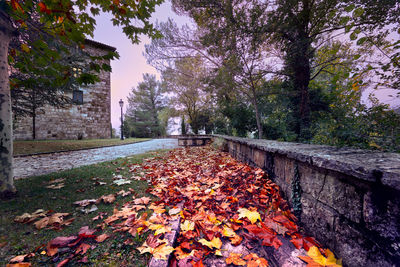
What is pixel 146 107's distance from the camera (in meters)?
30.1

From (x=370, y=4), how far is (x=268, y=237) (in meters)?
6.03

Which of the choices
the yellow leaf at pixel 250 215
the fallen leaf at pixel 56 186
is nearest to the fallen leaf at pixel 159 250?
the yellow leaf at pixel 250 215

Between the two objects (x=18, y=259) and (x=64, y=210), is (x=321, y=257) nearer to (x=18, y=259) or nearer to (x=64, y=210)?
(x=18, y=259)

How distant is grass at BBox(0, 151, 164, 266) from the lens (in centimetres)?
114

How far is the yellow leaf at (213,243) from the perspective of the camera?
1210 mm

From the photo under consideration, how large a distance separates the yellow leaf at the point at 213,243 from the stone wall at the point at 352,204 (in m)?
0.79

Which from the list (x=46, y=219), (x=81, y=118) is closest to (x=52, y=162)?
(x=46, y=219)

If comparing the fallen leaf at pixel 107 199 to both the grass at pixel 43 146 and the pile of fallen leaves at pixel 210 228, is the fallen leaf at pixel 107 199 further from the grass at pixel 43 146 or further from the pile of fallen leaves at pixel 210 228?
the grass at pixel 43 146

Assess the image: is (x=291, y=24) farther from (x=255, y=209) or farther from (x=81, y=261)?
(x=81, y=261)

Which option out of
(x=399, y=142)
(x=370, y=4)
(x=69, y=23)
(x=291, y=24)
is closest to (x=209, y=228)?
(x=69, y=23)

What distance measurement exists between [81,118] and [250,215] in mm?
16793

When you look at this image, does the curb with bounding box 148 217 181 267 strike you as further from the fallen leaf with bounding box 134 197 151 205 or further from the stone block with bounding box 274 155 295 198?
the stone block with bounding box 274 155 295 198

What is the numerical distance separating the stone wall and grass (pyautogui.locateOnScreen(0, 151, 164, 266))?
1.39 m

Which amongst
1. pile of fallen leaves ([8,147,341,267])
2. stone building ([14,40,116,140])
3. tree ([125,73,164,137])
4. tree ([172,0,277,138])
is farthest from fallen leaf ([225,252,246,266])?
tree ([125,73,164,137])
